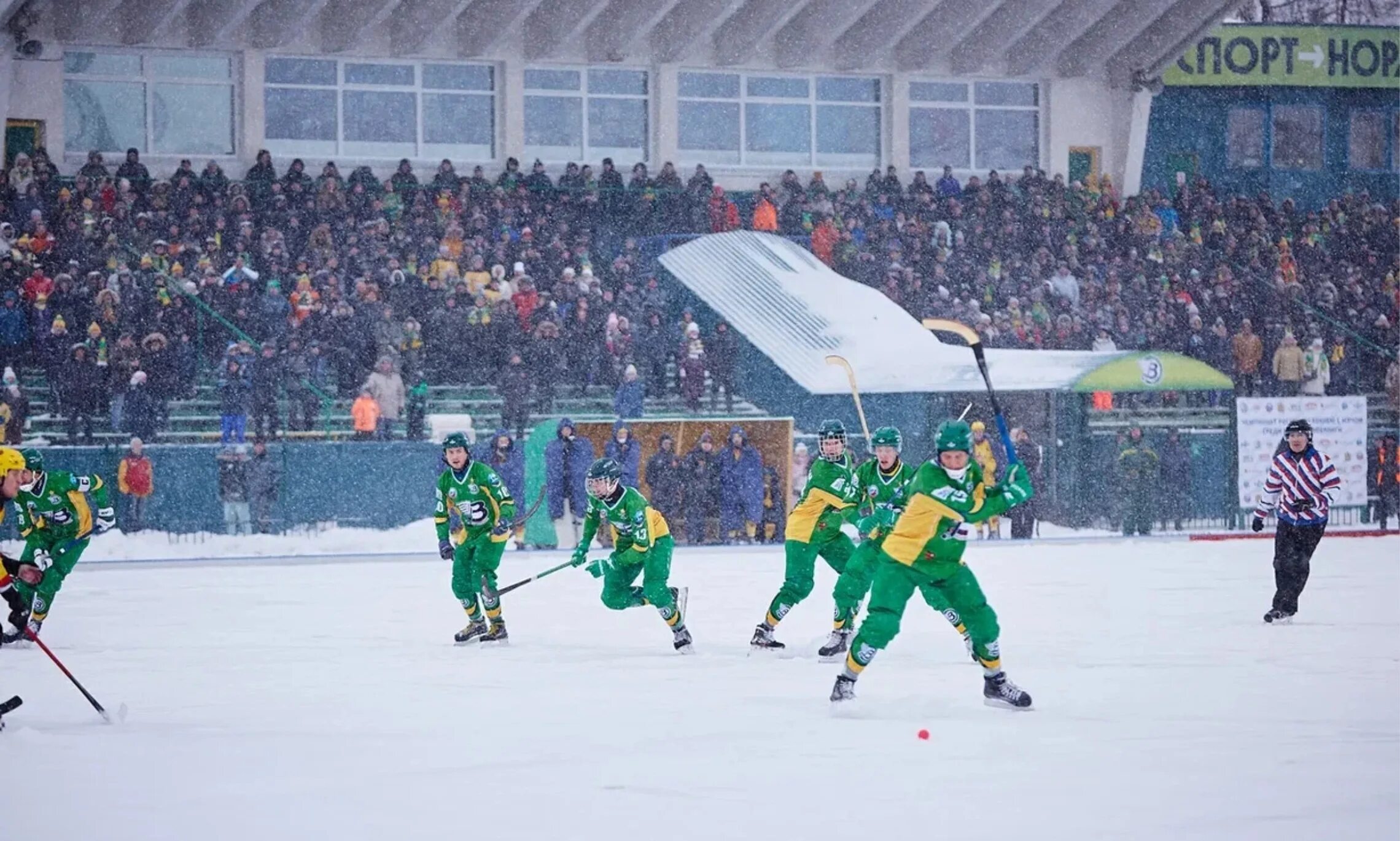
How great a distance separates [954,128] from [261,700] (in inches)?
1119

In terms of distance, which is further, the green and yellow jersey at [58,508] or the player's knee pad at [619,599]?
the green and yellow jersey at [58,508]

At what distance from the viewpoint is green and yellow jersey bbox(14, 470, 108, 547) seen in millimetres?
13289

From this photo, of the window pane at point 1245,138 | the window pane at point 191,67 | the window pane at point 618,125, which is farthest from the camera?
the window pane at point 1245,138

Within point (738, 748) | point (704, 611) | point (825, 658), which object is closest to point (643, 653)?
point (825, 658)

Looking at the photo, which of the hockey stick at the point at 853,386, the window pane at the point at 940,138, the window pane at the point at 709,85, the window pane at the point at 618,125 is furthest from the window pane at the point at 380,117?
the window pane at the point at 940,138

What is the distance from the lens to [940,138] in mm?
37031

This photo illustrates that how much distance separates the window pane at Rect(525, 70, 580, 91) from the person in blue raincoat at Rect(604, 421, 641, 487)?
12.7m

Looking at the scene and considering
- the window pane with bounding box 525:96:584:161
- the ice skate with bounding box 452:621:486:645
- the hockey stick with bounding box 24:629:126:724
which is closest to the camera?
the hockey stick with bounding box 24:629:126:724

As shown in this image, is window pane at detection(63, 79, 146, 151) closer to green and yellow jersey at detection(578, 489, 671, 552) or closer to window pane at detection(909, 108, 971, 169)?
window pane at detection(909, 108, 971, 169)

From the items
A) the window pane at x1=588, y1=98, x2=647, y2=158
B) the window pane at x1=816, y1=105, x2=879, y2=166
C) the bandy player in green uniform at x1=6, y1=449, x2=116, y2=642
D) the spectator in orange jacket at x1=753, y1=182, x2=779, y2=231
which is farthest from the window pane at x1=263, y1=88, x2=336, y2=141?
the bandy player in green uniform at x1=6, y1=449, x2=116, y2=642

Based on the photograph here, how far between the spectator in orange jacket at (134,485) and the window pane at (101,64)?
11.8 m

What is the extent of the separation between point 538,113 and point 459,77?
1570 mm

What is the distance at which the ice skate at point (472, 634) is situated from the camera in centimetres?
1349

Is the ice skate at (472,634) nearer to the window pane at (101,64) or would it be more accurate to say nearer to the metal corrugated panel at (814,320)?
the metal corrugated panel at (814,320)
